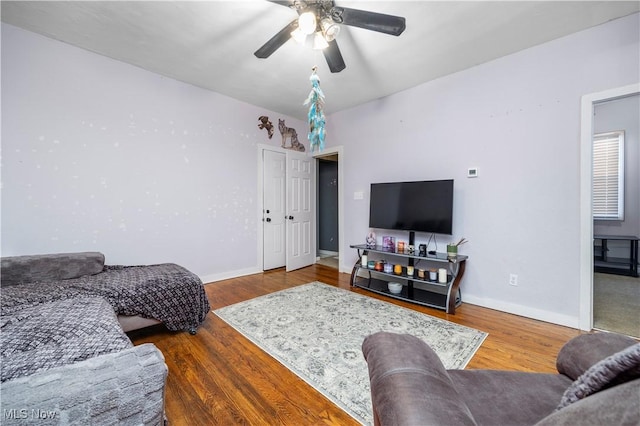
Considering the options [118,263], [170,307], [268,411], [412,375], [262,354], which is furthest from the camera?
[118,263]

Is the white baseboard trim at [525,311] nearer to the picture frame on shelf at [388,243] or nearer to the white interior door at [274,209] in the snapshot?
the picture frame on shelf at [388,243]

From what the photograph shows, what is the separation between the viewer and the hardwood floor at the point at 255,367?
53.1 inches

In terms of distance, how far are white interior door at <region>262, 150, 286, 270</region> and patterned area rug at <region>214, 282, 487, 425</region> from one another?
1.21 metres

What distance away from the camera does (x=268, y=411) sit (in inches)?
53.7

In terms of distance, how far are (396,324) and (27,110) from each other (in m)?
4.00

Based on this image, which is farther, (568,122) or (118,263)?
(118,263)

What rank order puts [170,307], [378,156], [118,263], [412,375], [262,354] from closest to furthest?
[412,375] → [262,354] → [170,307] → [118,263] → [378,156]

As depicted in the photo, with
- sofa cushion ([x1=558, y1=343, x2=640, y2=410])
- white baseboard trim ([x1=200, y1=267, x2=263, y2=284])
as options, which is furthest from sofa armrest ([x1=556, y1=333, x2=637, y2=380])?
white baseboard trim ([x1=200, y1=267, x2=263, y2=284])

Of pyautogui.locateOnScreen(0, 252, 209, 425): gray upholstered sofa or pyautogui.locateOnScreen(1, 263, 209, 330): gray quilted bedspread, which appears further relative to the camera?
pyautogui.locateOnScreen(1, 263, 209, 330): gray quilted bedspread

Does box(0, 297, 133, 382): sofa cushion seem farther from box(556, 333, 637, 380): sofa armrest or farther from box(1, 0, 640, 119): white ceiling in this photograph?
box(1, 0, 640, 119): white ceiling

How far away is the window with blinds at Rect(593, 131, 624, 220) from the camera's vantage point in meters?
4.12

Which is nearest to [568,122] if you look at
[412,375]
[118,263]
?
[412,375]

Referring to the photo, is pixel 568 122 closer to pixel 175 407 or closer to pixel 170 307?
pixel 175 407

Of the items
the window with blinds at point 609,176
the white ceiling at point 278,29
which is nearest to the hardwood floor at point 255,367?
the white ceiling at point 278,29
